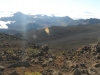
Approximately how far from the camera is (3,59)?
17734 millimetres

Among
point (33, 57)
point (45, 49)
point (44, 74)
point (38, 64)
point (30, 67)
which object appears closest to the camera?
point (44, 74)

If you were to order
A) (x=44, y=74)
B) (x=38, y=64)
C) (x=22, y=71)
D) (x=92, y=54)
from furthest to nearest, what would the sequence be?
1. (x=92, y=54)
2. (x=38, y=64)
3. (x=22, y=71)
4. (x=44, y=74)

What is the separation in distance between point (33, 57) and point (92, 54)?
19.2 feet

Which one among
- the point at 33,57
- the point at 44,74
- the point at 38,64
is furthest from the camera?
the point at 33,57

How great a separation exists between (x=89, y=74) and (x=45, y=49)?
12.3 metres

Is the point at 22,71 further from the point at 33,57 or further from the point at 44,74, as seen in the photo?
the point at 33,57

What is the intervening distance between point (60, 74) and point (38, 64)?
369 cm

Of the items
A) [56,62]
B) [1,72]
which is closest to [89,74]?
[56,62]

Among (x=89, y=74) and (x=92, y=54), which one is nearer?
(x=89, y=74)

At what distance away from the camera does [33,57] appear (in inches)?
755

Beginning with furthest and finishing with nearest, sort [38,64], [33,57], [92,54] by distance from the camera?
[92,54] → [33,57] → [38,64]

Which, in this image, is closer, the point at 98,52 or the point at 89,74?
the point at 89,74

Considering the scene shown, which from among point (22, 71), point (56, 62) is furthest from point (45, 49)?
point (22, 71)

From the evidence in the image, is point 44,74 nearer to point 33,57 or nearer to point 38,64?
point 38,64
